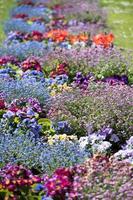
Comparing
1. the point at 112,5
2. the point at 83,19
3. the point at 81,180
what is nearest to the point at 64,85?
the point at 81,180

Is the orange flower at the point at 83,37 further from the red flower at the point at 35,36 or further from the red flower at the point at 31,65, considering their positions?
the red flower at the point at 31,65

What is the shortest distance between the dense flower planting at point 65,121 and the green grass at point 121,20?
9.16ft

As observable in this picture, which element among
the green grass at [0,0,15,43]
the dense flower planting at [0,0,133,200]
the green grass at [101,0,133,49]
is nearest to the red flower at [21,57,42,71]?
the dense flower planting at [0,0,133,200]

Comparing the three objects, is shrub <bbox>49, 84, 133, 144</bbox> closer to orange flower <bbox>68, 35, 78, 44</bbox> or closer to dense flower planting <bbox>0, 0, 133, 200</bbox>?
dense flower planting <bbox>0, 0, 133, 200</bbox>

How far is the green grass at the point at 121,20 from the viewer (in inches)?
722

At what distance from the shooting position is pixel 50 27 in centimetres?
1877

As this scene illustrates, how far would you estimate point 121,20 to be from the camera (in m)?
22.9

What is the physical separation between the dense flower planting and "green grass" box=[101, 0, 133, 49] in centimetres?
279

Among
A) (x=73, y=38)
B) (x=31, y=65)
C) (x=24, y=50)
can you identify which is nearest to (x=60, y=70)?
(x=31, y=65)

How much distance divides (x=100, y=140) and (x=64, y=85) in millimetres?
2741

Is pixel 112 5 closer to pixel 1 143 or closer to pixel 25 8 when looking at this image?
pixel 25 8

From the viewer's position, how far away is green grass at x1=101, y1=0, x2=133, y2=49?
18.3 metres

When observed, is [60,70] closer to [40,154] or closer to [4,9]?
[40,154]

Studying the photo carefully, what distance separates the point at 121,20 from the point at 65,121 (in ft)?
48.7
